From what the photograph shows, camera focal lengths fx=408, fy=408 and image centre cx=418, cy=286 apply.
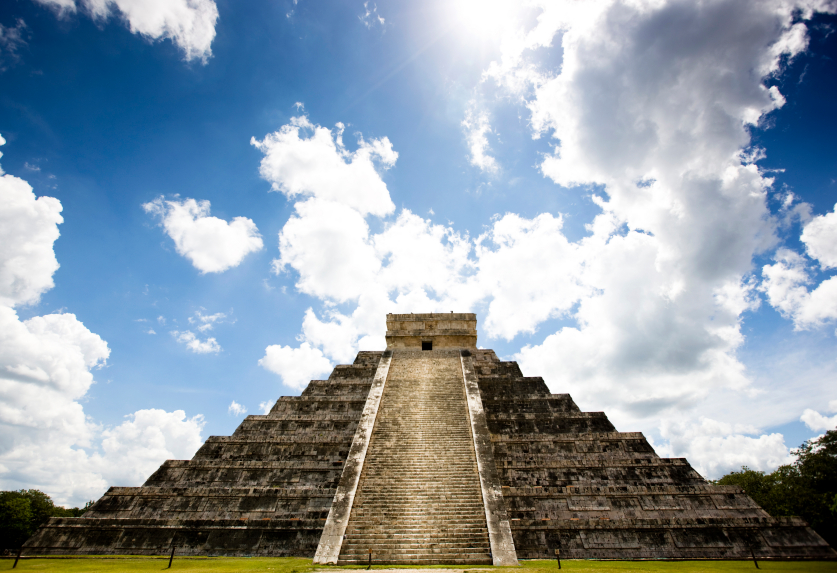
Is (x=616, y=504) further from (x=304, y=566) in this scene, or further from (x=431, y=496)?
(x=304, y=566)

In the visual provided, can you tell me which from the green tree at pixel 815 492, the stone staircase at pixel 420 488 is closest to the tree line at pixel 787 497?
the green tree at pixel 815 492

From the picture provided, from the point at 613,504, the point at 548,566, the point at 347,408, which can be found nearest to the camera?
the point at 548,566

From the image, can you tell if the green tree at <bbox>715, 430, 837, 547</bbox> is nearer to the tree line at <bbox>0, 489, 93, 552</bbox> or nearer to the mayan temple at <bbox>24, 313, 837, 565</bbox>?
the mayan temple at <bbox>24, 313, 837, 565</bbox>

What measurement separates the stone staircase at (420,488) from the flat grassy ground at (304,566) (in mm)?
655

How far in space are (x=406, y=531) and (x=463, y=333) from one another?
13.4 m

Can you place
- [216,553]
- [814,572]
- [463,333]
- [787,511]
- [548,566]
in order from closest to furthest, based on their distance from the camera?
[814,572] < [548,566] < [216,553] < [787,511] < [463,333]

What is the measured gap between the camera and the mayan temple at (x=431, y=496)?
991cm

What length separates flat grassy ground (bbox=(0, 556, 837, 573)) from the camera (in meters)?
8.30

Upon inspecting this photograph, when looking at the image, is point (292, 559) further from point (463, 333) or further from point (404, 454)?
point (463, 333)

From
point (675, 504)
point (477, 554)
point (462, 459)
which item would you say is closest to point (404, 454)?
point (462, 459)

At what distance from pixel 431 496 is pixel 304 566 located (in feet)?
11.5

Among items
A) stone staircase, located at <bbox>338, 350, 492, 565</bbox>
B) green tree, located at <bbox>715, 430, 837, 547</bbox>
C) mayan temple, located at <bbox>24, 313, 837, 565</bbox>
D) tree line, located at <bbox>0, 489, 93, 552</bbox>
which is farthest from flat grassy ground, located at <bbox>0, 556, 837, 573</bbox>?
tree line, located at <bbox>0, 489, 93, 552</bbox>

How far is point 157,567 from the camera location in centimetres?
898

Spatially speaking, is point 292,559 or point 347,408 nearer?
point 292,559
